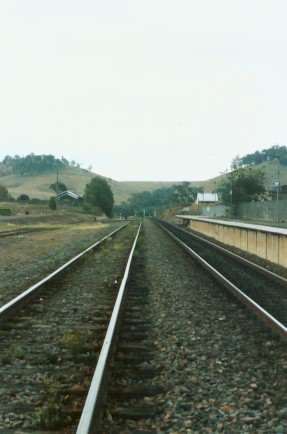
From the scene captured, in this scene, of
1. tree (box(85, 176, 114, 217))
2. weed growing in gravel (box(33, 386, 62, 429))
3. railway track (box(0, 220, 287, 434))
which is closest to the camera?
weed growing in gravel (box(33, 386, 62, 429))

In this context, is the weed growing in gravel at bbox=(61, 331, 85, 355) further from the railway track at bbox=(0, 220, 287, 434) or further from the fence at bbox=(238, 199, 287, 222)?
the fence at bbox=(238, 199, 287, 222)

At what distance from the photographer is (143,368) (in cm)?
561

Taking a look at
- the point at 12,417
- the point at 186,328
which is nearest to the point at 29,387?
the point at 12,417

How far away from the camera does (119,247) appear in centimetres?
2384

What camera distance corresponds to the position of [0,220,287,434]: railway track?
4.25m

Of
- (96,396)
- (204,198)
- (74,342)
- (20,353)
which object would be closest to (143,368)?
(74,342)

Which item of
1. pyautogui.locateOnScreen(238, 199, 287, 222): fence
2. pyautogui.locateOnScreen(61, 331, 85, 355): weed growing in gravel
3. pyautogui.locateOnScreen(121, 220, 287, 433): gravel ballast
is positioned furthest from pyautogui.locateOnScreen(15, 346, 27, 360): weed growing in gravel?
pyautogui.locateOnScreen(238, 199, 287, 222): fence

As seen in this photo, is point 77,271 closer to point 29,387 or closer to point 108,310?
point 108,310

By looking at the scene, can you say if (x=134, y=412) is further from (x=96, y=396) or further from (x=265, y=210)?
(x=265, y=210)

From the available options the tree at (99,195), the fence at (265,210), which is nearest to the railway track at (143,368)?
the fence at (265,210)

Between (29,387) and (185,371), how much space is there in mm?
A: 1785

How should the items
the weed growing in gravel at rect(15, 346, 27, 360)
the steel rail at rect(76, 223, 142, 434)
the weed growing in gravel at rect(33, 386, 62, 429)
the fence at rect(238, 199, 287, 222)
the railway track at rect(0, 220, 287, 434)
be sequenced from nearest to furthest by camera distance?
the steel rail at rect(76, 223, 142, 434) < the weed growing in gravel at rect(33, 386, 62, 429) < the railway track at rect(0, 220, 287, 434) < the weed growing in gravel at rect(15, 346, 27, 360) < the fence at rect(238, 199, 287, 222)

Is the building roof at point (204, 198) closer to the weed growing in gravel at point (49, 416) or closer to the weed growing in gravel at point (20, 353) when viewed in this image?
the weed growing in gravel at point (20, 353)

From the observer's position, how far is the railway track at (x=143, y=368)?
4.25 m
